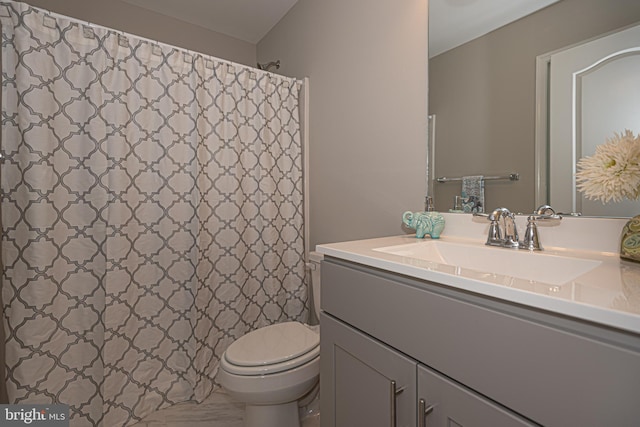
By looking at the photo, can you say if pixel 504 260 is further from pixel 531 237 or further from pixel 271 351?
pixel 271 351

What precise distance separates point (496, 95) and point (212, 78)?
1494 millimetres

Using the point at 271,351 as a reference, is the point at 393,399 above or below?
above

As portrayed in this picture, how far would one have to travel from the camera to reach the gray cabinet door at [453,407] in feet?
1.91

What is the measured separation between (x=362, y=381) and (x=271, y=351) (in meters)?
0.57

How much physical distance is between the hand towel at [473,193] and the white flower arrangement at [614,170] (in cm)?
33

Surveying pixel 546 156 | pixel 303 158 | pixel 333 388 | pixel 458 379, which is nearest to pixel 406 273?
pixel 458 379

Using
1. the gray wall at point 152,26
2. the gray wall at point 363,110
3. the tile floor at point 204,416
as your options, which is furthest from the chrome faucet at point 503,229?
the gray wall at point 152,26

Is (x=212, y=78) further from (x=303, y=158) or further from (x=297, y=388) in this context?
(x=297, y=388)

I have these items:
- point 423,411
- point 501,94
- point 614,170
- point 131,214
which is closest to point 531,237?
point 614,170

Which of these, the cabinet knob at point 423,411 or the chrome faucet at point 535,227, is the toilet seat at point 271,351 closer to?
the cabinet knob at point 423,411

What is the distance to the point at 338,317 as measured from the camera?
3.29ft

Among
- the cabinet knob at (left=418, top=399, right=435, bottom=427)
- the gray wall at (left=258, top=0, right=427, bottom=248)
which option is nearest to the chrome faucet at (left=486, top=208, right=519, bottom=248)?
the gray wall at (left=258, top=0, right=427, bottom=248)

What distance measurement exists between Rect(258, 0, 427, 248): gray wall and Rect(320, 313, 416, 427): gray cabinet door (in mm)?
674

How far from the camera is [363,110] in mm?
1634
